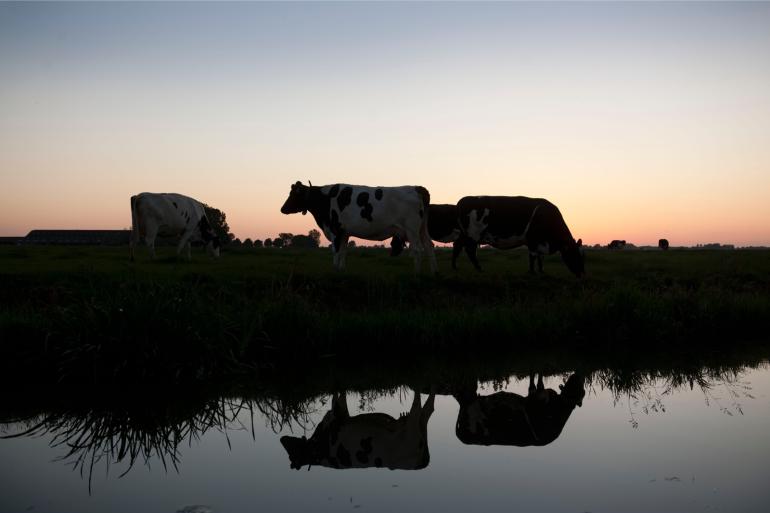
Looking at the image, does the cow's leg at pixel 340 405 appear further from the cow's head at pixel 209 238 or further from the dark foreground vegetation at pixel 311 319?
the cow's head at pixel 209 238

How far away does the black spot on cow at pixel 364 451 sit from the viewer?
4.83 m

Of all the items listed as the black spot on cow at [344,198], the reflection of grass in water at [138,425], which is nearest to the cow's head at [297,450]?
the reflection of grass in water at [138,425]

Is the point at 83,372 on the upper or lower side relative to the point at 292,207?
lower

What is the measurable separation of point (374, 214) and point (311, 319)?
288 inches

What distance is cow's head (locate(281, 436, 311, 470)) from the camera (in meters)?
4.75

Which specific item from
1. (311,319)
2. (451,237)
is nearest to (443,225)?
(451,237)

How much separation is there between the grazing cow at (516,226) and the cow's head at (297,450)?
→ 12.6 m

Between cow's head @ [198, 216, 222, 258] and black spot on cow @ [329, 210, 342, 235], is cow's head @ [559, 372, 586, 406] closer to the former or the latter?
black spot on cow @ [329, 210, 342, 235]

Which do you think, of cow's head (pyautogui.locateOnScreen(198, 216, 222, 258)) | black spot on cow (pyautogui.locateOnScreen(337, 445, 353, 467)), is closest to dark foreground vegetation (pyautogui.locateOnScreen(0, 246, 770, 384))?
black spot on cow (pyautogui.locateOnScreen(337, 445, 353, 467))

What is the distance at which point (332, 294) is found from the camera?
1270 cm

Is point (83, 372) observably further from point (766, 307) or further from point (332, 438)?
point (766, 307)

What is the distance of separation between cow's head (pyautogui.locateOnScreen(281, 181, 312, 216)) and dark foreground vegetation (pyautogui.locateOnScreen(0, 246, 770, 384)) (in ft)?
5.80

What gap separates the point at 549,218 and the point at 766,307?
6.43 m

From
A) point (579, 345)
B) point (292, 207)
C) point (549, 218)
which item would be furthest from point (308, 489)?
point (549, 218)
